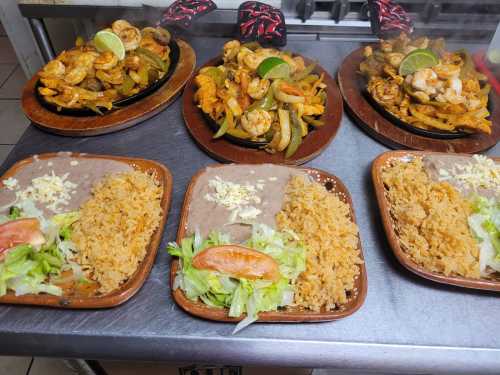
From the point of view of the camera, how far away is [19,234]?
1483 millimetres

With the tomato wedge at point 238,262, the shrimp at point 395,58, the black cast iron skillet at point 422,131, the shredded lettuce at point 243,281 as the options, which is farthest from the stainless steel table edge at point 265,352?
the shrimp at point 395,58

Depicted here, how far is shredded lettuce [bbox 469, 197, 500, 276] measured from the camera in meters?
1.52

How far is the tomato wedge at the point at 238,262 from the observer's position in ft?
4.59

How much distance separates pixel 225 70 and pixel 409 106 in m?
1.09

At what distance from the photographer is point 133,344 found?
4.42ft

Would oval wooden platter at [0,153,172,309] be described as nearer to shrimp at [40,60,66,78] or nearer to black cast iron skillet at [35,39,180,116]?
black cast iron skillet at [35,39,180,116]

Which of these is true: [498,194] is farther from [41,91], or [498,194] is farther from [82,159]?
[41,91]

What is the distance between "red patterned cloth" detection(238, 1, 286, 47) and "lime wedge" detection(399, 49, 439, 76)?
0.78m

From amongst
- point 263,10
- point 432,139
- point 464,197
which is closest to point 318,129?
point 432,139

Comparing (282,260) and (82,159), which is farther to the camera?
(82,159)

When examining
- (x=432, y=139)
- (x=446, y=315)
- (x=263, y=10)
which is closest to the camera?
(x=446, y=315)

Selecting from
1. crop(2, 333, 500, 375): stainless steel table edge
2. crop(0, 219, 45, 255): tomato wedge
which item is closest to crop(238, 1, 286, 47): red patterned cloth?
crop(0, 219, 45, 255): tomato wedge

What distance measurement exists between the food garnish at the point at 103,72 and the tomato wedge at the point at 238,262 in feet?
3.86

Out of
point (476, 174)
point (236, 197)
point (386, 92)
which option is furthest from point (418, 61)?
point (236, 197)
